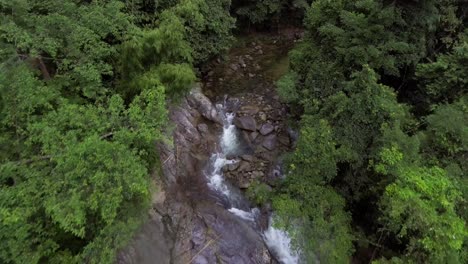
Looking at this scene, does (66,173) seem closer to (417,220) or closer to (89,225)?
(89,225)

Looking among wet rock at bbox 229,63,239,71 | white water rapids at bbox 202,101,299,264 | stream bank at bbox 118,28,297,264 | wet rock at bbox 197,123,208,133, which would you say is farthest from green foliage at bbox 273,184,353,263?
wet rock at bbox 229,63,239,71

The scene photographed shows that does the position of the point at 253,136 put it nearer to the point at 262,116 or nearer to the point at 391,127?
the point at 262,116

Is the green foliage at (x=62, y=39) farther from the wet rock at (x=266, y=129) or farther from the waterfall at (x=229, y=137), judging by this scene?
the wet rock at (x=266, y=129)

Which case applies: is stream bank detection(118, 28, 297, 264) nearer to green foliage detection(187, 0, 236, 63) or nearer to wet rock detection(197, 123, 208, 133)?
wet rock detection(197, 123, 208, 133)

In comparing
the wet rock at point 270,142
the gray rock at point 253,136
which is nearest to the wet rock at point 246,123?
the gray rock at point 253,136

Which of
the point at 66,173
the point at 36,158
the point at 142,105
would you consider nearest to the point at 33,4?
the point at 142,105

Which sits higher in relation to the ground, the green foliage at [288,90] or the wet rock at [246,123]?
the green foliage at [288,90]
